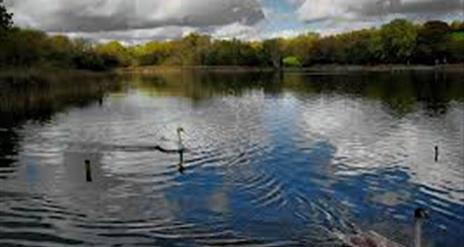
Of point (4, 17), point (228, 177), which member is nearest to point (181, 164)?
point (228, 177)

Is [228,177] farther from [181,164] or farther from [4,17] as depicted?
[4,17]

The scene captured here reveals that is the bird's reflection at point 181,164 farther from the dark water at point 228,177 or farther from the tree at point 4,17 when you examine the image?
the tree at point 4,17

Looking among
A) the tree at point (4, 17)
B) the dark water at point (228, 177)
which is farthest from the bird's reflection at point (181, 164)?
the tree at point (4, 17)

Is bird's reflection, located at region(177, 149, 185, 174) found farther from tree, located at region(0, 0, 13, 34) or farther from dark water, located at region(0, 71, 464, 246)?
tree, located at region(0, 0, 13, 34)

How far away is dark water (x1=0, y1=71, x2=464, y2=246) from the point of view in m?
25.5

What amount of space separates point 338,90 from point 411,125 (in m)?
52.4

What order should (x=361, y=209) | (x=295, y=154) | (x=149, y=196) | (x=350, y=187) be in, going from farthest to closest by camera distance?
(x=295, y=154), (x=350, y=187), (x=149, y=196), (x=361, y=209)

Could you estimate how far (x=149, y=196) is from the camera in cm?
3103

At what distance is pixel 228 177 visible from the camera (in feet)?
117

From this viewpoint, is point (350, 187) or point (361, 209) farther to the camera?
point (350, 187)

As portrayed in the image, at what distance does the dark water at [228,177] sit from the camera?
2545 cm

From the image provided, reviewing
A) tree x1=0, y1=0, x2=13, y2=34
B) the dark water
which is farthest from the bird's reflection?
tree x1=0, y1=0, x2=13, y2=34

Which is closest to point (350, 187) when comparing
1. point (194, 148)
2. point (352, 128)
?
point (194, 148)

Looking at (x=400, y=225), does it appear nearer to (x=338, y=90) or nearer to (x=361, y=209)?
(x=361, y=209)
